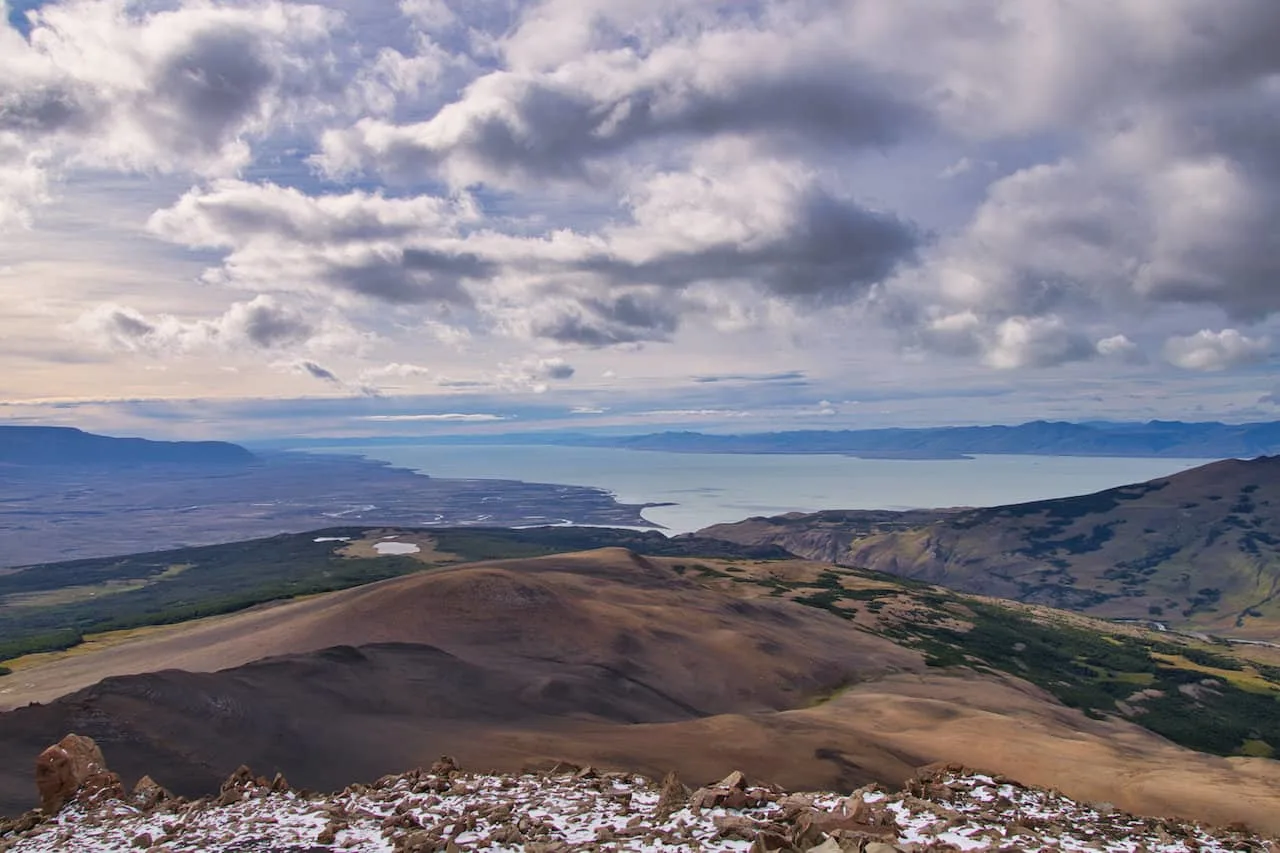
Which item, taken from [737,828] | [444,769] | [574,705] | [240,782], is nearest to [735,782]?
[737,828]

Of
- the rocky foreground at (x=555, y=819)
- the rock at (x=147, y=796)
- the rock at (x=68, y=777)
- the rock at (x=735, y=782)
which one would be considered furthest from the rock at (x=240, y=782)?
the rock at (x=735, y=782)

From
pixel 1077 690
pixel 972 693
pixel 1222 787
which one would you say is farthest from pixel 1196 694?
pixel 1222 787

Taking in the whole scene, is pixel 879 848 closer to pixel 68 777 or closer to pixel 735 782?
pixel 735 782

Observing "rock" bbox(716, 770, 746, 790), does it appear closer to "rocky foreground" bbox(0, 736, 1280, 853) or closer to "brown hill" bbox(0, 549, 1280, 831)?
"rocky foreground" bbox(0, 736, 1280, 853)

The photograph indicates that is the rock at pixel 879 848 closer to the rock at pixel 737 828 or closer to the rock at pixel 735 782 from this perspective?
the rock at pixel 737 828

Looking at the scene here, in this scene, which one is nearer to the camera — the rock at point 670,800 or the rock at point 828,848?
the rock at point 828,848

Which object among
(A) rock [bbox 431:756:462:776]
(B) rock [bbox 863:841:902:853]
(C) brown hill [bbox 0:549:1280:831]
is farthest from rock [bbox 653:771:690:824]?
(C) brown hill [bbox 0:549:1280:831]
